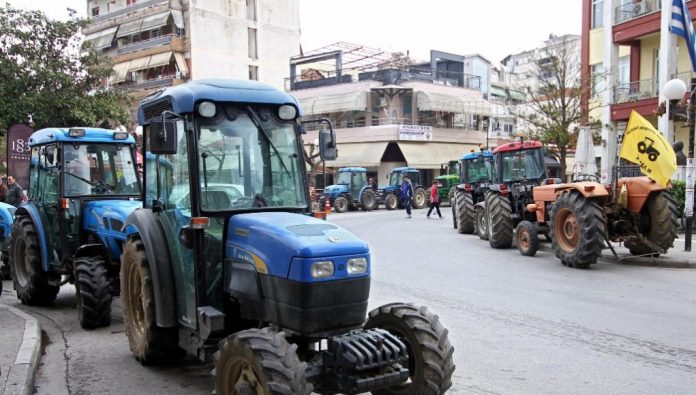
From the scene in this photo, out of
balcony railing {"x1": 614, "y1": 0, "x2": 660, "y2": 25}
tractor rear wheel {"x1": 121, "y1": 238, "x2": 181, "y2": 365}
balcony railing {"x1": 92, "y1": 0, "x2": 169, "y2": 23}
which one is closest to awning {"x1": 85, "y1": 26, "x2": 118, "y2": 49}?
balcony railing {"x1": 92, "y1": 0, "x2": 169, "y2": 23}

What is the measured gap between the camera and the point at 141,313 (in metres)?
6.04

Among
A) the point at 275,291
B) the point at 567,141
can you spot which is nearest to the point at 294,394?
the point at 275,291

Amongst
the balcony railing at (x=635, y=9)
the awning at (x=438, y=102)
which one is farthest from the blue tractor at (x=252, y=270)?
the awning at (x=438, y=102)

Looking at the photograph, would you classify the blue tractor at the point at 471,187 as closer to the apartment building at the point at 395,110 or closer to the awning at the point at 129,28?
the apartment building at the point at 395,110

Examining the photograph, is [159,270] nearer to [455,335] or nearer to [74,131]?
[455,335]

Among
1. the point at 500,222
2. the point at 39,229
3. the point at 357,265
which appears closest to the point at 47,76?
the point at 39,229

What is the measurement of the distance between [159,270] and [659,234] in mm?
9870

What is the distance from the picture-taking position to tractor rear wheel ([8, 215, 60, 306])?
28.3 ft

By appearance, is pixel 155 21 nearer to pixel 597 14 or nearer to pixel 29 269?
pixel 597 14

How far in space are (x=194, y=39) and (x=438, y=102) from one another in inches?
773

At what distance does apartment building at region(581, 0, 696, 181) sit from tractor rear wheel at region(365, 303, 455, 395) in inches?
774

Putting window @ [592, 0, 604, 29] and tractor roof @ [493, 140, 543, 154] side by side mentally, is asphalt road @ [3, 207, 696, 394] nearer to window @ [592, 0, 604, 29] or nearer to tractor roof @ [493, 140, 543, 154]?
tractor roof @ [493, 140, 543, 154]

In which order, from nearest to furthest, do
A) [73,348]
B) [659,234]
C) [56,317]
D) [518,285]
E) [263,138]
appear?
[263,138] < [73,348] < [56,317] < [518,285] < [659,234]

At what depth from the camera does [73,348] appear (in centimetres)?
677
